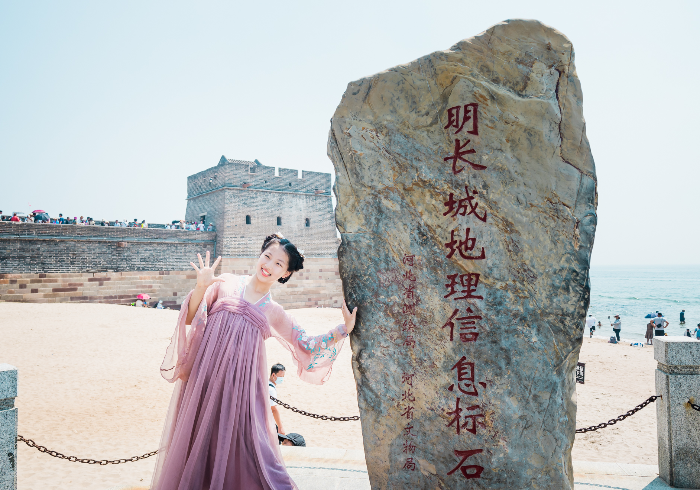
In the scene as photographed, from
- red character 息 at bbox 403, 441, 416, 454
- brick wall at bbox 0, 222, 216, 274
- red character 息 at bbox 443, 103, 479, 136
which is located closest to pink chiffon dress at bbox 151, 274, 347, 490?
red character 息 at bbox 403, 441, 416, 454

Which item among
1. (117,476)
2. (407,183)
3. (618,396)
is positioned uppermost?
(407,183)

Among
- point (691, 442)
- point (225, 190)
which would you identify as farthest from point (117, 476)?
point (225, 190)

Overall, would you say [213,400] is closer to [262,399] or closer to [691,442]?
[262,399]

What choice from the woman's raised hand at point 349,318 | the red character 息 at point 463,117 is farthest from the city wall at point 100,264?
the red character 息 at point 463,117

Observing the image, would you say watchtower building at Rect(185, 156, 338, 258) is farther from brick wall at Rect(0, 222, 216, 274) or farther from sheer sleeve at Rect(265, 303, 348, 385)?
sheer sleeve at Rect(265, 303, 348, 385)

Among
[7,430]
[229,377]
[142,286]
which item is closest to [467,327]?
[229,377]

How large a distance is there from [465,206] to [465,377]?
3.00 feet

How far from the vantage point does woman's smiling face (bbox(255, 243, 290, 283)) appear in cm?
274

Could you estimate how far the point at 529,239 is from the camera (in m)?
2.32

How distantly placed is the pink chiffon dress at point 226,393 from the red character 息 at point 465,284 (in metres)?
0.69

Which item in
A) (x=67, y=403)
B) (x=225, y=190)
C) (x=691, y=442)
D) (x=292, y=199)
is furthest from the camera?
(x=292, y=199)

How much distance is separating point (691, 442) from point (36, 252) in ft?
60.0

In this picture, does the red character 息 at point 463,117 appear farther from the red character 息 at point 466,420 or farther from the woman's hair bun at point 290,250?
the red character 息 at point 466,420

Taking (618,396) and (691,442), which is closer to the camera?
(691,442)
